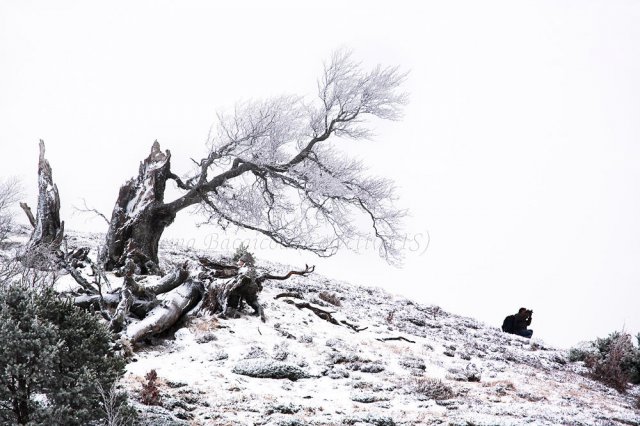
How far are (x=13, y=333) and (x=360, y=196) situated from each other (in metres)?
11.1

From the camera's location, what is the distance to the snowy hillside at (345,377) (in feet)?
20.6

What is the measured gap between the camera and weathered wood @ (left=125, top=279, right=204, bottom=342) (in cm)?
833

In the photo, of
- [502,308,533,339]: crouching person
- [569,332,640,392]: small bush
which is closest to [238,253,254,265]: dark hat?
[569,332,640,392]: small bush

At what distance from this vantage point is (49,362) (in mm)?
4102

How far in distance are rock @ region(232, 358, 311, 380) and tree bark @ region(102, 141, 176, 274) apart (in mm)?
6196

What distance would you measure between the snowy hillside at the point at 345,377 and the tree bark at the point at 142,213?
202cm

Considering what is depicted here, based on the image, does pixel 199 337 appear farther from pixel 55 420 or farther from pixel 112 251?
pixel 112 251

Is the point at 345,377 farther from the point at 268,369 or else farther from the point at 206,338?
the point at 206,338

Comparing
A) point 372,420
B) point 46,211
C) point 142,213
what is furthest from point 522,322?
point 46,211

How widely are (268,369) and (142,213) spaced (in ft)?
24.9

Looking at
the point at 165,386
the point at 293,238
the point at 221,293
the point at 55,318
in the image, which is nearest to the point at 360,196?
the point at 293,238

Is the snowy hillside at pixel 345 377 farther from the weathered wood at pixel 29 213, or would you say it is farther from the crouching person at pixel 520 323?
the crouching person at pixel 520 323

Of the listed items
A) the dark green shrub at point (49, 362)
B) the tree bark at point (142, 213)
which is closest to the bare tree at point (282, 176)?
the tree bark at point (142, 213)

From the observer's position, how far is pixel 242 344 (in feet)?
29.1
